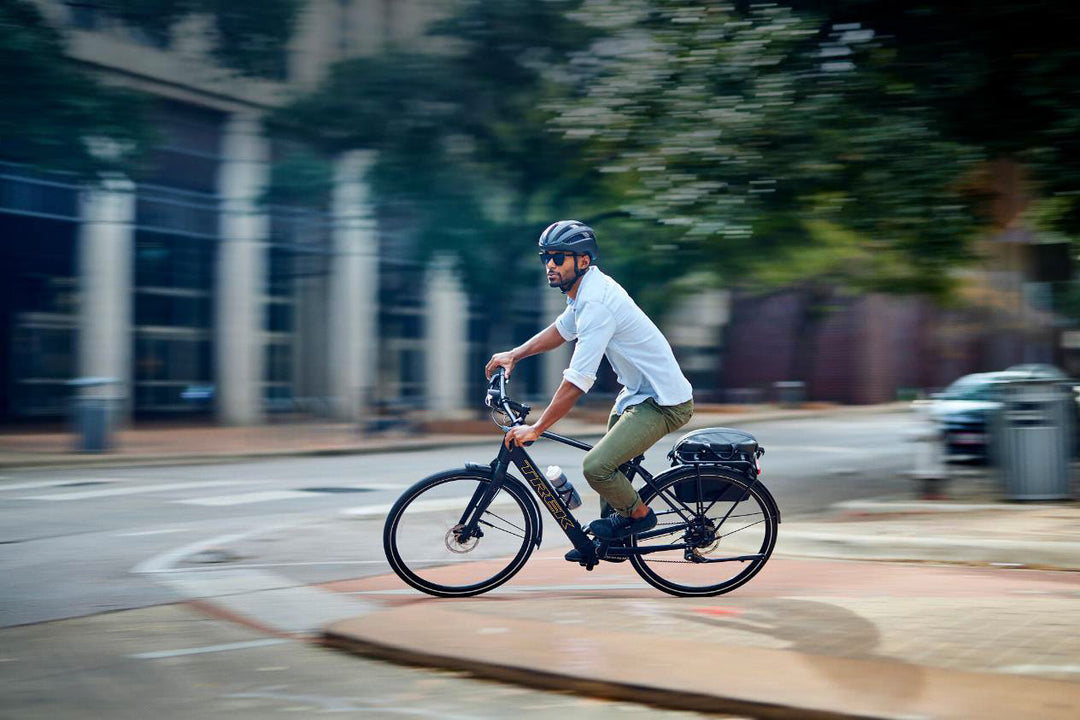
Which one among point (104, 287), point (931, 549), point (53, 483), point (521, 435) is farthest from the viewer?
point (104, 287)

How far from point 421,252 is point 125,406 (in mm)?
8556

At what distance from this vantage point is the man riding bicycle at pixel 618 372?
20.4 ft

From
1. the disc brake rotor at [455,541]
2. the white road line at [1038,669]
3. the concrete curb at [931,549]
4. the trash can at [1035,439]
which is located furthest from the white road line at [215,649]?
the trash can at [1035,439]

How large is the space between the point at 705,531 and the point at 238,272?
28.3 m

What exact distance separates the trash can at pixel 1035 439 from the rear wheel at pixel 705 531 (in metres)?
5.24

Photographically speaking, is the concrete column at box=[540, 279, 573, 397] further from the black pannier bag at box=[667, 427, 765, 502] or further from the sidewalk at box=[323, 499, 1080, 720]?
the black pannier bag at box=[667, 427, 765, 502]

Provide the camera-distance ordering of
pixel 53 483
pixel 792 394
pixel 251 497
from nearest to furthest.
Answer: pixel 251 497 < pixel 53 483 < pixel 792 394

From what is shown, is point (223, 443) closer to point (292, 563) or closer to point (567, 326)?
point (292, 563)

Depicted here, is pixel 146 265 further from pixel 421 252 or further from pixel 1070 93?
pixel 1070 93

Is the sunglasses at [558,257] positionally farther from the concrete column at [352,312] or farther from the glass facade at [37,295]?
the concrete column at [352,312]

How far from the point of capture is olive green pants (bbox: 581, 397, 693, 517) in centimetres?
629

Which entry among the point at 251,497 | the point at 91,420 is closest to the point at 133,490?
the point at 251,497

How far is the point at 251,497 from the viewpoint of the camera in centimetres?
1340

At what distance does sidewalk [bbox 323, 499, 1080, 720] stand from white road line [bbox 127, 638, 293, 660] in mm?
283
